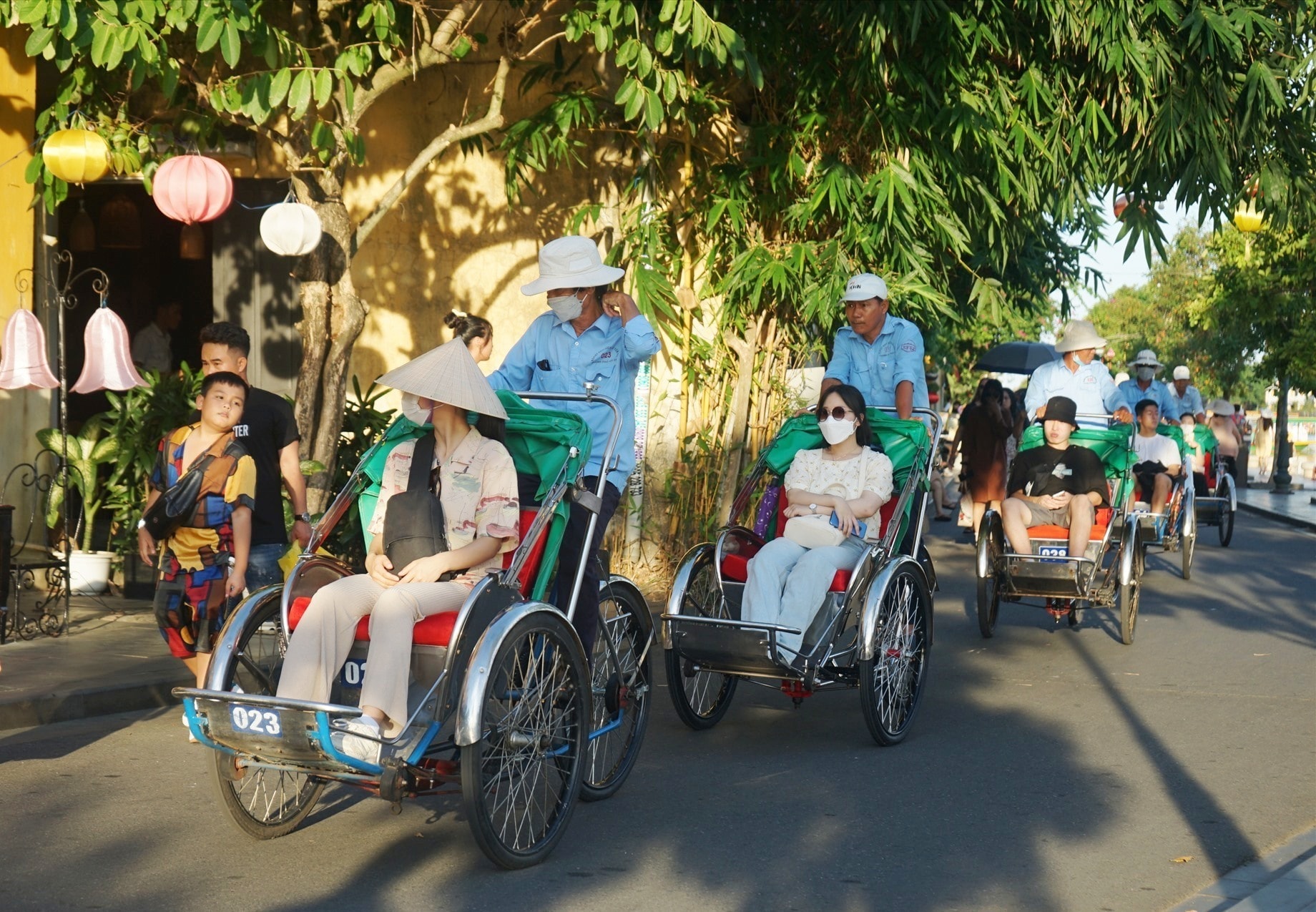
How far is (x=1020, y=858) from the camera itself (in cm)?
541

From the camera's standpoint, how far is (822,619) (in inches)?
276

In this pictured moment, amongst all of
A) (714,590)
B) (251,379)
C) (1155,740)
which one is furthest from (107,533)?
(1155,740)

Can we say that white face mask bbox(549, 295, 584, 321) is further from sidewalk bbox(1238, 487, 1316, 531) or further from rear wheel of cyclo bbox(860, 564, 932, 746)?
sidewalk bbox(1238, 487, 1316, 531)

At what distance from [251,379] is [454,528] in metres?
7.13

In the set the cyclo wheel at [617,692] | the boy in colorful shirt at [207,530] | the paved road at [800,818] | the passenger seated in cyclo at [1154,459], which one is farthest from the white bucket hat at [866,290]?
the passenger seated in cyclo at [1154,459]

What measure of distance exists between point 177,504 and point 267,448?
35.9 inches

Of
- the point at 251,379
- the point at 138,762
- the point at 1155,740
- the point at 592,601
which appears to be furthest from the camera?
the point at 251,379

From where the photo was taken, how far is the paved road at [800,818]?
4.97 metres

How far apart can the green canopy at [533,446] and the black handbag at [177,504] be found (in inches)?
33.4

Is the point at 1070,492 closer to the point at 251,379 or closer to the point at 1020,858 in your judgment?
the point at 1020,858

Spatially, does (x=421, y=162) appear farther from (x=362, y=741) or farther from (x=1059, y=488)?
(x=362, y=741)

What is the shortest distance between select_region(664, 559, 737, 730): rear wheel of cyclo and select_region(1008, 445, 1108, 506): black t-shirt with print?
3733 millimetres

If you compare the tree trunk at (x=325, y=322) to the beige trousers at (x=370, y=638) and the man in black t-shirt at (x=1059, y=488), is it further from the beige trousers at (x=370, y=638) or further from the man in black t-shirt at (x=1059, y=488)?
the beige trousers at (x=370, y=638)

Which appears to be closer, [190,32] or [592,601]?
[592,601]
